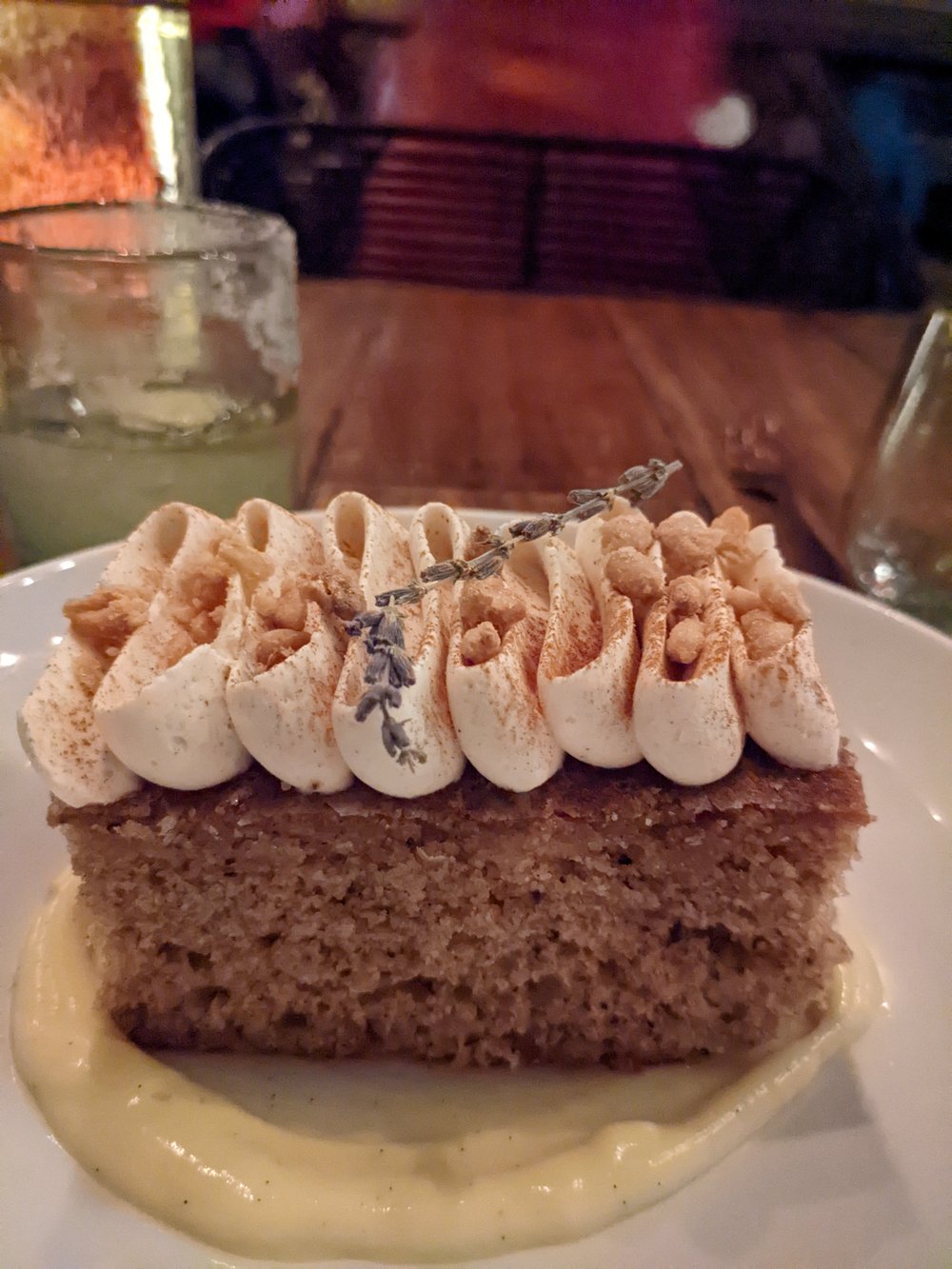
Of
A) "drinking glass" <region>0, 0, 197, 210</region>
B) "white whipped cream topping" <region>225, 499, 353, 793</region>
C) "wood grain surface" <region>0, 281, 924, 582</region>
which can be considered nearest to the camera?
"white whipped cream topping" <region>225, 499, 353, 793</region>

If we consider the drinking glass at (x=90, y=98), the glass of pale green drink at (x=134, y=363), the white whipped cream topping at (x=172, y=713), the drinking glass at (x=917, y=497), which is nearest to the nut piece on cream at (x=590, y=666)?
the white whipped cream topping at (x=172, y=713)

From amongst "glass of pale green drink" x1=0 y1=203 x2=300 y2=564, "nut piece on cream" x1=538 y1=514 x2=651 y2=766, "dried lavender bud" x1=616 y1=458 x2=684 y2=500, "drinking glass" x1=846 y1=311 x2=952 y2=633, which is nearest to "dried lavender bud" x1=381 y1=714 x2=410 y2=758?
"nut piece on cream" x1=538 y1=514 x2=651 y2=766

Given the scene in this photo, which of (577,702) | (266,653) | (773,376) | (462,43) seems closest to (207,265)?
(266,653)

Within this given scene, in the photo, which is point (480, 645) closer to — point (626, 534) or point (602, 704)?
point (602, 704)

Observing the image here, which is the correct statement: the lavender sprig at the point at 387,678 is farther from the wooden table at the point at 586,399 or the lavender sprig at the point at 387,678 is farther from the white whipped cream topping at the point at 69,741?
the wooden table at the point at 586,399

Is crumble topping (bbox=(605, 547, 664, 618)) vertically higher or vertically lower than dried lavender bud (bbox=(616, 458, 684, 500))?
lower

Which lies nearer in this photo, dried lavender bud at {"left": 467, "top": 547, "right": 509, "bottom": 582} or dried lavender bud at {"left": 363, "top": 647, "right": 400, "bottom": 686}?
dried lavender bud at {"left": 363, "top": 647, "right": 400, "bottom": 686}

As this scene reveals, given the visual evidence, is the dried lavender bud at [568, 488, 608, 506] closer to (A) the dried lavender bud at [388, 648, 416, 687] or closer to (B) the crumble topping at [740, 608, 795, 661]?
(B) the crumble topping at [740, 608, 795, 661]

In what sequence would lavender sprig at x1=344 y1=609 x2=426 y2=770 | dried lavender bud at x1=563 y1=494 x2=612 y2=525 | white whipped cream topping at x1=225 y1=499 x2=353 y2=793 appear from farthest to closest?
1. dried lavender bud at x1=563 y1=494 x2=612 y2=525
2. white whipped cream topping at x1=225 y1=499 x2=353 y2=793
3. lavender sprig at x1=344 y1=609 x2=426 y2=770
